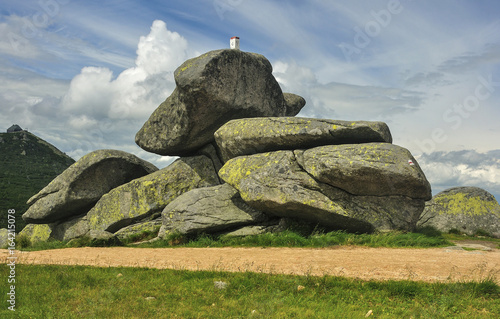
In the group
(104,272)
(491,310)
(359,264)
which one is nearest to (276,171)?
(359,264)

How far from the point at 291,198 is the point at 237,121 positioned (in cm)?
663

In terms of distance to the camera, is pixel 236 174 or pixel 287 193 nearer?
pixel 287 193

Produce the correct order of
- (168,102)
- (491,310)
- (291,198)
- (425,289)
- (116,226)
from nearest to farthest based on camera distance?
(491,310), (425,289), (291,198), (116,226), (168,102)

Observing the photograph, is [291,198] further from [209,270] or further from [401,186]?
[209,270]

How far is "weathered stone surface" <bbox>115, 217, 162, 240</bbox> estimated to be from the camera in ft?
75.5

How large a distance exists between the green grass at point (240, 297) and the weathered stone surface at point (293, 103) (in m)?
21.4

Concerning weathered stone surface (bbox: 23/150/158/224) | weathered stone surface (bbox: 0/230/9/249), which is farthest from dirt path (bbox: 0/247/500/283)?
weathered stone surface (bbox: 0/230/9/249)

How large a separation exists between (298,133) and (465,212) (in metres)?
14.6

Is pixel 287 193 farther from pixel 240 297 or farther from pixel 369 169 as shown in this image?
pixel 240 297

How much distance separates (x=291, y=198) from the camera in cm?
1847

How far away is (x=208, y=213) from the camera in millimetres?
19734

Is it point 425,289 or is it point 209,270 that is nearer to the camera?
point 425,289

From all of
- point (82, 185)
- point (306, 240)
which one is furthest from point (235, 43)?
point (306, 240)

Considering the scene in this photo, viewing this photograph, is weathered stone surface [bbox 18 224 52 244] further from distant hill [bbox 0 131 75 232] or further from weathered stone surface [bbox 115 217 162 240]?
distant hill [bbox 0 131 75 232]
